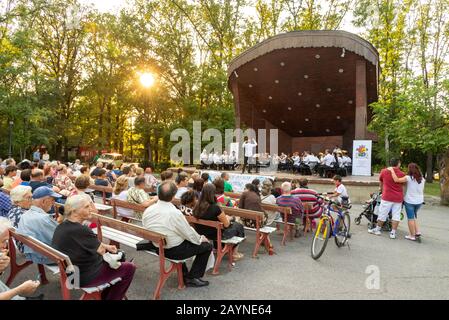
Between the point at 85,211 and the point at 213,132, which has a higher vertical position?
the point at 213,132

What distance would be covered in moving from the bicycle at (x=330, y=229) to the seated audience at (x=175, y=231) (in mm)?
2091

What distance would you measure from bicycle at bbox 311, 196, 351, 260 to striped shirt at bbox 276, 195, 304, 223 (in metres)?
0.61

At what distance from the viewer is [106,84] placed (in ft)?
104

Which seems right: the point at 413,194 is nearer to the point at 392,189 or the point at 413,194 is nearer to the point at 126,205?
the point at 392,189

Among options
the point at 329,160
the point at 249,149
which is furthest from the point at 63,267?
the point at 249,149

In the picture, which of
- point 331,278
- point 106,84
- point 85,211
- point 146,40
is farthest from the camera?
→ point 106,84

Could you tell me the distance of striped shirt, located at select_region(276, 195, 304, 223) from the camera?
6.44 meters

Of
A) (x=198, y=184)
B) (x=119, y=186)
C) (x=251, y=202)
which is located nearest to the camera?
(x=251, y=202)

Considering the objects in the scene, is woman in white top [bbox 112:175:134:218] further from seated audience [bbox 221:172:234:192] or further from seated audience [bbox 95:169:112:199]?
seated audience [bbox 221:172:234:192]

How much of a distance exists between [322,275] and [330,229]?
949 millimetres

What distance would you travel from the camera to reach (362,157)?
14477mm
